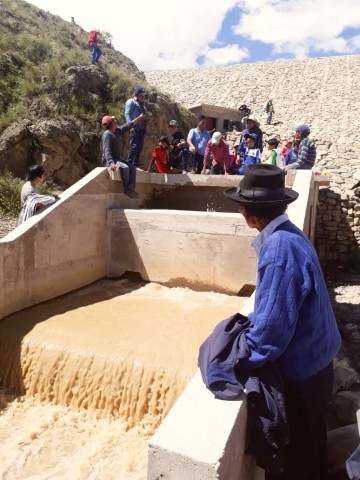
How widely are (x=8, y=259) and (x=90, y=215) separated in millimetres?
1862

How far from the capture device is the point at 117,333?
5.36 m

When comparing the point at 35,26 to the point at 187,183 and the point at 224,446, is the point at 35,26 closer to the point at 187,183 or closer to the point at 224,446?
the point at 187,183

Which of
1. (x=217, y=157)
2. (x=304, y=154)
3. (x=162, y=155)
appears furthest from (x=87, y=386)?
(x=304, y=154)

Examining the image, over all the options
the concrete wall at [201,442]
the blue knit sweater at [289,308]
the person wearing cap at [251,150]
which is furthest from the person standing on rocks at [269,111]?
the concrete wall at [201,442]

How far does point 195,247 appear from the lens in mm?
6996

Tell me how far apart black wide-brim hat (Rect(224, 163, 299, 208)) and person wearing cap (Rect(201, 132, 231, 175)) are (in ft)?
22.2

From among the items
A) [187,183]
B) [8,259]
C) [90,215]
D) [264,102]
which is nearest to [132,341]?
[8,259]

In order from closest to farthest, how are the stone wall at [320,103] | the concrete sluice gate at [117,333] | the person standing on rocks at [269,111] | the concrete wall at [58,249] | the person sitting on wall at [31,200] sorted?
the concrete sluice gate at [117,333] < the concrete wall at [58,249] < the person sitting on wall at [31,200] < the stone wall at [320,103] < the person standing on rocks at [269,111]

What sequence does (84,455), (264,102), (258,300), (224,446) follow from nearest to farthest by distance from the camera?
(224,446) → (258,300) → (84,455) → (264,102)

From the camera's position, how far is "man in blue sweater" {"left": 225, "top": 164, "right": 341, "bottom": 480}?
210 centimetres

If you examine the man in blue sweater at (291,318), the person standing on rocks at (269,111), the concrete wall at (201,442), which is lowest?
the concrete wall at (201,442)

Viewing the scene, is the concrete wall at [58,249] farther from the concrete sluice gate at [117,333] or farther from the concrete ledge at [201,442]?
the concrete ledge at [201,442]

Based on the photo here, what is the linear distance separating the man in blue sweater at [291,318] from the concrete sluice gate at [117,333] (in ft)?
1.17

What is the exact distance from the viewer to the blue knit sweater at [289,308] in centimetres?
209
